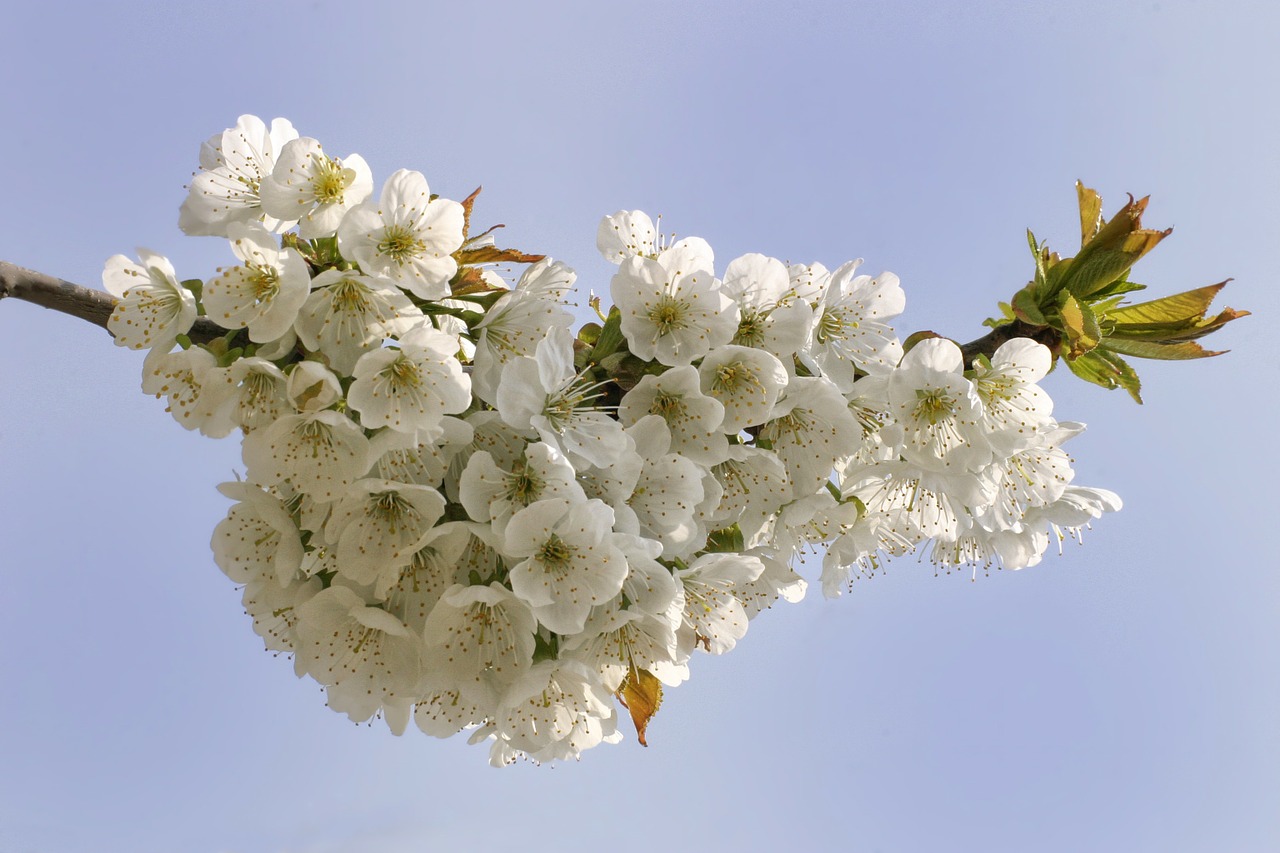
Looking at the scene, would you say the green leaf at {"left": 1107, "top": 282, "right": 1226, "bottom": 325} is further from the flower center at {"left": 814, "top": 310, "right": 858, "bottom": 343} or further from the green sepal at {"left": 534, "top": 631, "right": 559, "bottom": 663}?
the green sepal at {"left": 534, "top": 631, "right": 559, "bottom": 663}

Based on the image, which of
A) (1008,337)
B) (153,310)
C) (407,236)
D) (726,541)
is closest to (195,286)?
(153,310)

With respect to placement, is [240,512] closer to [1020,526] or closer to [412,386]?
[412,386]

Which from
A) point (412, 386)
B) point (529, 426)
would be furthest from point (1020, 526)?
point (412, 386)

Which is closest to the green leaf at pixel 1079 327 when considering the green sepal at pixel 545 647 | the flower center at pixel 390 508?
the green sepal at pixel 545 647

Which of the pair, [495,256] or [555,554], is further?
[495,256]

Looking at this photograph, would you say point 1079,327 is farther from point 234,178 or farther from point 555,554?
point 234,178

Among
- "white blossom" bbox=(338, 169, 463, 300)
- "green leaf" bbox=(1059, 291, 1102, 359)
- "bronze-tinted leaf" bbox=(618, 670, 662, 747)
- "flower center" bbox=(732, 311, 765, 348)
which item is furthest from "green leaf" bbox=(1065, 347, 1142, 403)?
"white blossom" bbox=(338, 169, 463, 300)

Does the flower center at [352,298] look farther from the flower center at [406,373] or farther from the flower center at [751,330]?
the flower center at [751,330]
